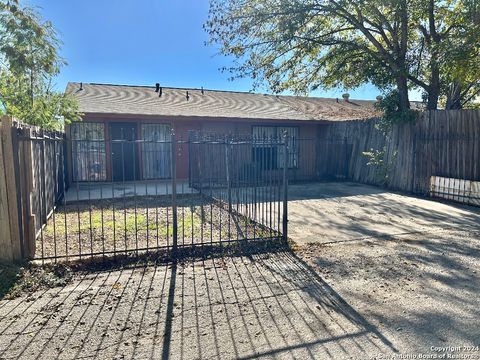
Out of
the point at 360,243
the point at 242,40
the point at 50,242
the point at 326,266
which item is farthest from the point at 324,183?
the point at 50,242

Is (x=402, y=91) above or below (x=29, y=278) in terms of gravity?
above

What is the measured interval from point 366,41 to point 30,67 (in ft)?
40.0

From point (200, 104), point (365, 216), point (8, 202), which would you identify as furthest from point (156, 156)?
point (8, 202)

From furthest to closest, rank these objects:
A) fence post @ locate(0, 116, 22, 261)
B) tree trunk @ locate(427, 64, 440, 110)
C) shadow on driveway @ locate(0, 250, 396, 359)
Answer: tree trunk @ locate(427, 64, 440, 110)
fence post @ locate(0, 116, 22, 261)
shadow on driveway @ locate(0, 250, 396, 359)

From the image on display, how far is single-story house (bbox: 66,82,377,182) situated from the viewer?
1209 cm

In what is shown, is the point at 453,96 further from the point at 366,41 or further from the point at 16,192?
the point at 16,192

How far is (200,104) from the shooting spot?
14930mm

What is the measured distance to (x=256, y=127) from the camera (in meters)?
14.7

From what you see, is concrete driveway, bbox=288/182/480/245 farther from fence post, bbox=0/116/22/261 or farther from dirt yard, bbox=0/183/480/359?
fence post, bbox=0/116/22/261

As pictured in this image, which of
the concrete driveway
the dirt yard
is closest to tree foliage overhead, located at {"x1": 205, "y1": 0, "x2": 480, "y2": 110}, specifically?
the concrete driveway

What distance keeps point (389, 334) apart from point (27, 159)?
14.8 feet

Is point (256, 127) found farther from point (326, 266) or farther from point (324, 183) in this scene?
point (326, 266)

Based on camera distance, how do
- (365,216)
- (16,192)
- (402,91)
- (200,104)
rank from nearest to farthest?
1. (16,192)
2. (365,216)
3. (402,91)
4. (200,104)

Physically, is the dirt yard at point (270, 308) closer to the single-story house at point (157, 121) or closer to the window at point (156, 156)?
the single-story house at point (157, 121)
